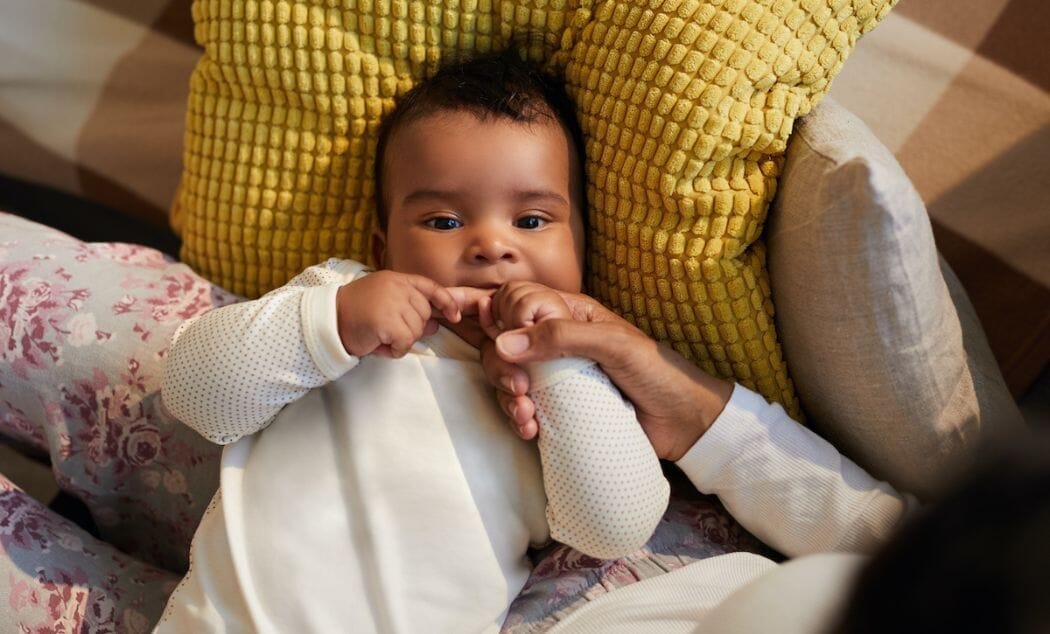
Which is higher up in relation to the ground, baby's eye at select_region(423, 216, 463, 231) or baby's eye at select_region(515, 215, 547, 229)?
baby's eye at select_region(515, 215, 547, 229)

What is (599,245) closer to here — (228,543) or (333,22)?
(333,22)

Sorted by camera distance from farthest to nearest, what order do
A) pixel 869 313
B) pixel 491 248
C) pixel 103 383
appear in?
pixel 103 383, pixel 491 248, pixel 869 313

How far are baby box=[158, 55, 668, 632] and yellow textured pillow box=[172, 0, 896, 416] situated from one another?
4.7 inches

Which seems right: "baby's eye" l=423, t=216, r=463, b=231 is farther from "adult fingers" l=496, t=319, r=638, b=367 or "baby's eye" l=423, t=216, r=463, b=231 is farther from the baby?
"adult fingers" l=496, t=319, r=638, b=367

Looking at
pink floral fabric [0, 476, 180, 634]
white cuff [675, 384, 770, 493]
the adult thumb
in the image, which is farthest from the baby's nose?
pink floral fabric [0, 476, 180, 634]

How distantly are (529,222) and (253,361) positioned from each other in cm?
35

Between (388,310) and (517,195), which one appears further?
(517,195)

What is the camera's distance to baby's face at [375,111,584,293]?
3.32ft

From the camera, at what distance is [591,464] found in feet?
2.96

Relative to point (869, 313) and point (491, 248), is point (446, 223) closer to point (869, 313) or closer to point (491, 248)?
point (491, 248)

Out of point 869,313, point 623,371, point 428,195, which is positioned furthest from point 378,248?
point 869,313

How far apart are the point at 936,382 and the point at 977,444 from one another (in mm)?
90

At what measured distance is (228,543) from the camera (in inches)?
36.2

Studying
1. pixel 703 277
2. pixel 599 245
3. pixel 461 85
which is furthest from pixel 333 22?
pixel 703 277
